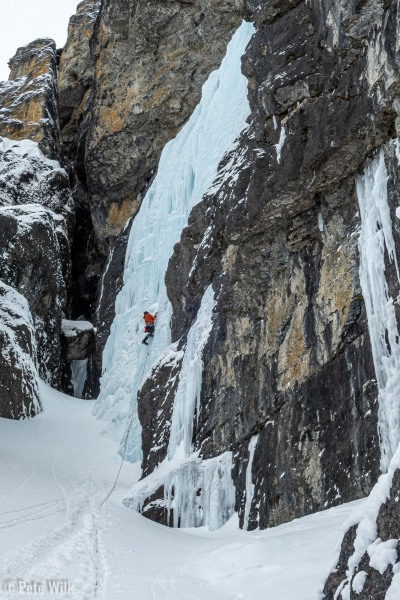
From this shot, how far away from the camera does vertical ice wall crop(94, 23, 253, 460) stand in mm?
20516

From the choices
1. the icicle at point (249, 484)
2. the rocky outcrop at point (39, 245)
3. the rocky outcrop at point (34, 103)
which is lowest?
the icicle at point (249, 484)

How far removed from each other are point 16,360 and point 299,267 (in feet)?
46.3

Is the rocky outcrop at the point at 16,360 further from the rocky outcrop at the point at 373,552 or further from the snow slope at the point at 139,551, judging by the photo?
the rocky outcrop at the point at 373,552

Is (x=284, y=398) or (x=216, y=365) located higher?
(x=216, y=365)

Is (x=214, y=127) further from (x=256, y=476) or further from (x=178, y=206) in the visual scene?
(x=256, y=476)

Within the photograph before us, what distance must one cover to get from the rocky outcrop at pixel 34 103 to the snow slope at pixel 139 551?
2073cm

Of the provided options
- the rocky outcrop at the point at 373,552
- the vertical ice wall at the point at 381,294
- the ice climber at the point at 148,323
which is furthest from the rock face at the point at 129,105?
the rocky outcrop at the point at 373,552

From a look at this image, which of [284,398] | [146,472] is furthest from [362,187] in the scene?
Result: [146,472]

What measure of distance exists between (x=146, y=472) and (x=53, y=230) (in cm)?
1510

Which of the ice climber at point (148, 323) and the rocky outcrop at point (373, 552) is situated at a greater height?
the ice climber at point (148, 323)

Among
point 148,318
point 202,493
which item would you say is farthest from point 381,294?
point 148,318

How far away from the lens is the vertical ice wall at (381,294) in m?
8.41

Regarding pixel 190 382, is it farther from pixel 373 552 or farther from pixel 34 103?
pixel 34 103

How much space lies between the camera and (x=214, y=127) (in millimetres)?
21219
